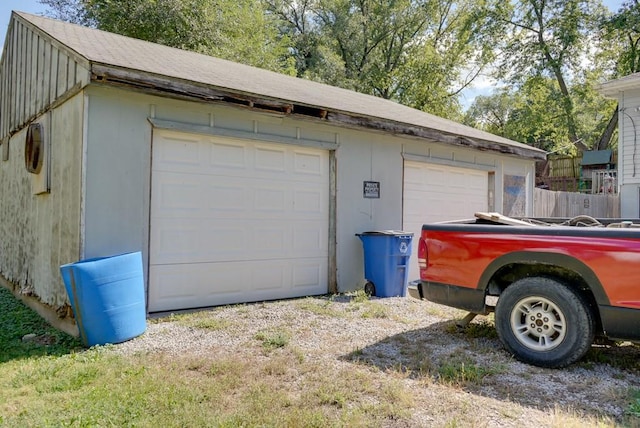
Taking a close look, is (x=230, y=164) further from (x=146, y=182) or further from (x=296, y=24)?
(x=296, y=24)

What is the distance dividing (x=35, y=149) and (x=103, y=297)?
3110 mm

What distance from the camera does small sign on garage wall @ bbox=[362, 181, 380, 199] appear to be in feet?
24.0

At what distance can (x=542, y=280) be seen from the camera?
3854 mm

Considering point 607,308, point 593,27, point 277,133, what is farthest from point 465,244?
point 593,27

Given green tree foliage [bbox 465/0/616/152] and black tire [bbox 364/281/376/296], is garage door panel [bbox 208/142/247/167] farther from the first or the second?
green tree foliage [bbox 465/0/616/152]

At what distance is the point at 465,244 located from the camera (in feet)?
14.1

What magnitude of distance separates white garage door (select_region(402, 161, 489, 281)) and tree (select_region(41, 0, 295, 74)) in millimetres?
11412

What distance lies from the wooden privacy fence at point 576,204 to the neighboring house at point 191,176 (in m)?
5.23

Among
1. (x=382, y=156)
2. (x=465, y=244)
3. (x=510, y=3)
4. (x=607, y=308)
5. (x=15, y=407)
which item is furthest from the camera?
(x=510, y=3)

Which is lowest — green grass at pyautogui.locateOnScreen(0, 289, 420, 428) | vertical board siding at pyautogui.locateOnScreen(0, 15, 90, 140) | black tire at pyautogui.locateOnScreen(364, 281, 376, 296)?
green grass at pyautogui.locateOnScreen(0, 289, 420, 428)

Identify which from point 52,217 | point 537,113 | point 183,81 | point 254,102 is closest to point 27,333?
point 52,217

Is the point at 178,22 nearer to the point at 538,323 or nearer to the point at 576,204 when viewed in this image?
the point at 576,204

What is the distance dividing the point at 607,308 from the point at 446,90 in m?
23.0

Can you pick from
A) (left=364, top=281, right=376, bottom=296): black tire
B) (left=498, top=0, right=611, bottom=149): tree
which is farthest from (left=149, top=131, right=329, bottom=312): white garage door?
(left=498, top=0, right=611, bottom=149): tree
